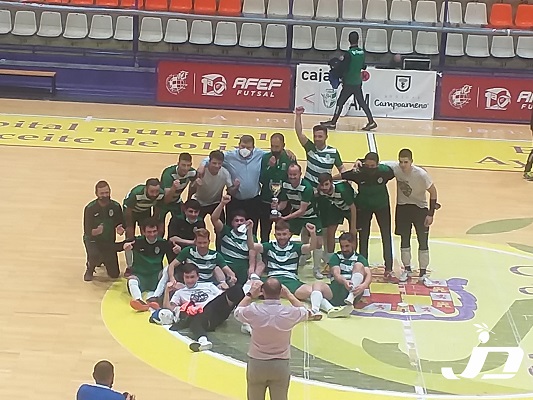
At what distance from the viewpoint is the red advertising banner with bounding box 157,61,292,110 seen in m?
20.0

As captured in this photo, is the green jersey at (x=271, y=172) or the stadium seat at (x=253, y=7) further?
the stadium seat at (x=253, y=7)

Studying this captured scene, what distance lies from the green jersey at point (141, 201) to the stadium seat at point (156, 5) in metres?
11.5

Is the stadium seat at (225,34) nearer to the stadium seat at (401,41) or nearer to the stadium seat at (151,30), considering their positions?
the stadium seat at (151,30)

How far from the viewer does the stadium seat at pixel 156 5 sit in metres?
21.8

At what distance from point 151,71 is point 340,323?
11.3 meters

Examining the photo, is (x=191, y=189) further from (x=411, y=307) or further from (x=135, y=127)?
(x=135, y=127)

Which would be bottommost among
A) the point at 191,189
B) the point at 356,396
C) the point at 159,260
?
the point at 356,396

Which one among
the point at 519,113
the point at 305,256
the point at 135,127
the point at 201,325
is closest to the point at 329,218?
the point at 305,256

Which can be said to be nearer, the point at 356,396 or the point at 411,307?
the point at 356,396

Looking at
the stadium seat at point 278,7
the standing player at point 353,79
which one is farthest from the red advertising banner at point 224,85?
the stadium seat at point 278,7

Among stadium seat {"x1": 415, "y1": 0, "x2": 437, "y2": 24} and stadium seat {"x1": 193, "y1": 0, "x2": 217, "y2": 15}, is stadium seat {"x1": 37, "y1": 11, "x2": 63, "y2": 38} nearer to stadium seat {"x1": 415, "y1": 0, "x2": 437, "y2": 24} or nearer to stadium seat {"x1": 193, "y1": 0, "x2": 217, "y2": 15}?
stadium seat {"x1": 193, "y1": 0, "x2": 217, "y2": 15}

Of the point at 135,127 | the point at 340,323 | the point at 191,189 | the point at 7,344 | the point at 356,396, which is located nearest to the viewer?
the point at 356,396

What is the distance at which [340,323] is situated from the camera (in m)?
10.3

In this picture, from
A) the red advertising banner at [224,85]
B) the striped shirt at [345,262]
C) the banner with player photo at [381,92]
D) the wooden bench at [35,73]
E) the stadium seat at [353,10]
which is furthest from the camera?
the stadium seat at [353,10]
